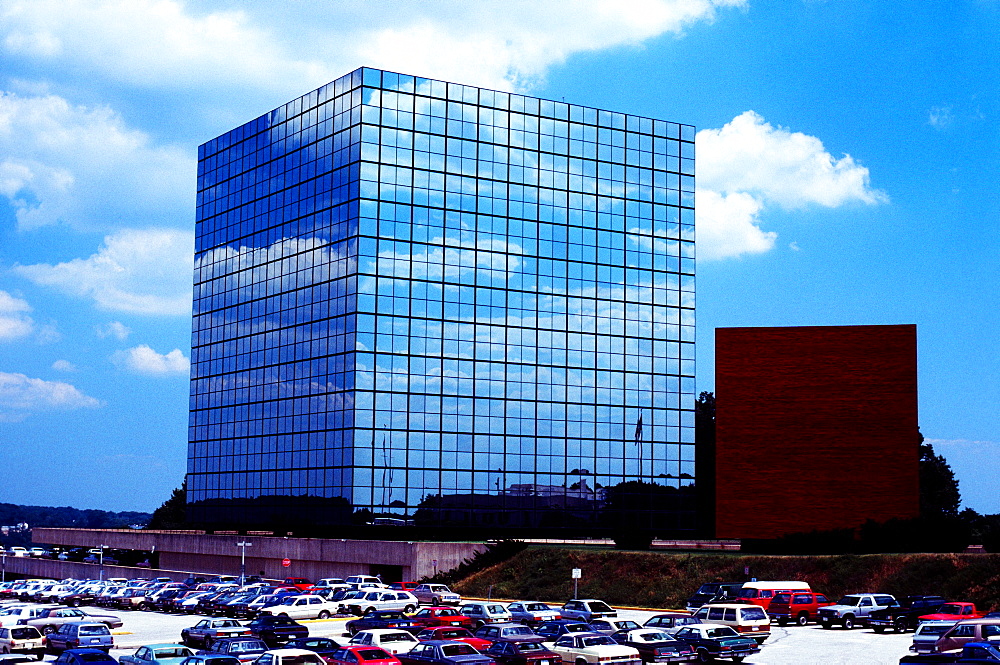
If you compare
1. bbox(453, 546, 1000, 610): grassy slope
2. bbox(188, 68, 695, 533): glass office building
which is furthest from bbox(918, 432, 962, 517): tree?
bbox(453, 546, 1000, 610): grassy slope

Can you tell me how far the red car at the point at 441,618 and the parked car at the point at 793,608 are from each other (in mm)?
15418

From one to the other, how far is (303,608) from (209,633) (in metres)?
11.7

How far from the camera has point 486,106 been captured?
10869 centimetres

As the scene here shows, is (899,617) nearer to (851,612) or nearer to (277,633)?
(851,612)

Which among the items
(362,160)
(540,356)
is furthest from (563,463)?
(362,160)

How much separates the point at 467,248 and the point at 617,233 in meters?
16.1

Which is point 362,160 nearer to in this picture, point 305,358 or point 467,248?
point 467,248

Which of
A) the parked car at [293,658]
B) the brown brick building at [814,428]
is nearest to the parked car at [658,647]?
the parked car at [293,658]

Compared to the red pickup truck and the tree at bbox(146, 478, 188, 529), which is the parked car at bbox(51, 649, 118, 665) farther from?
the tree at bbox(146, 478, 188, 529)

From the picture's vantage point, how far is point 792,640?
173 feet

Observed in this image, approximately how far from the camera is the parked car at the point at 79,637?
48500mm

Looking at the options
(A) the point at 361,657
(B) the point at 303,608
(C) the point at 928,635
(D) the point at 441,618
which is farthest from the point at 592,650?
(B) the point at 303,608

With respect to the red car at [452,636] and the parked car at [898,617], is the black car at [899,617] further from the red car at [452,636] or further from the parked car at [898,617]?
the red car at [452,636]

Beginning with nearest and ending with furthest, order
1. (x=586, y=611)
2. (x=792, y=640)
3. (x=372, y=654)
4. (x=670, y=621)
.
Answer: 1. (x=372, y=654)
2. (x=670, y=621)
3. (x=792, y=640)
4. (x=586, y=611)
